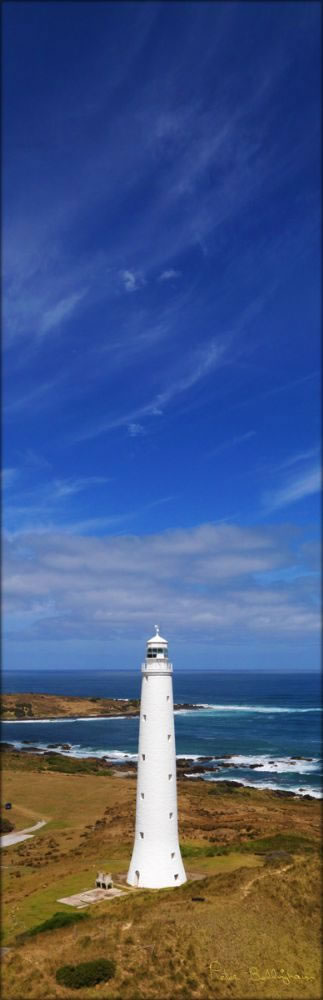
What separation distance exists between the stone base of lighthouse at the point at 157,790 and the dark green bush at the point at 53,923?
3412mm

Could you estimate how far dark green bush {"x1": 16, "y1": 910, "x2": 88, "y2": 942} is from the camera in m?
24.4

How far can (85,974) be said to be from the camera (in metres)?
20.3

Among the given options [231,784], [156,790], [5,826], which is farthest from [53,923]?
[231,784]

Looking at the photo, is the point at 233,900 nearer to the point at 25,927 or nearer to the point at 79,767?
the point at 25,927

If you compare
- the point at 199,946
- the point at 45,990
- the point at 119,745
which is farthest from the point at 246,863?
the point at 119,745

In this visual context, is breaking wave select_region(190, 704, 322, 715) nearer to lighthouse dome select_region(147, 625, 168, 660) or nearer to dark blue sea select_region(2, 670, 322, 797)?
dark blue sea select_region(2, 670, 322, 797)

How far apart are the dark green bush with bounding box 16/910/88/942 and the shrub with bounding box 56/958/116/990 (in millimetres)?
3711

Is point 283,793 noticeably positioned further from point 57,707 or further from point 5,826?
point 57,707

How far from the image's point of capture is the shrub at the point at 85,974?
66.1 feet

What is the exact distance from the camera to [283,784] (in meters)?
59.2

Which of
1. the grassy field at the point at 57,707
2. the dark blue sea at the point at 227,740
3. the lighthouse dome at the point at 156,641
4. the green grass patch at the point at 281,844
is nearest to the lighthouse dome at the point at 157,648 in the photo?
the lighthouse dome at the point at 156,641

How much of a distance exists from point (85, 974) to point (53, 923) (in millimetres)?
4755

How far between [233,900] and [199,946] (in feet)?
13.5
